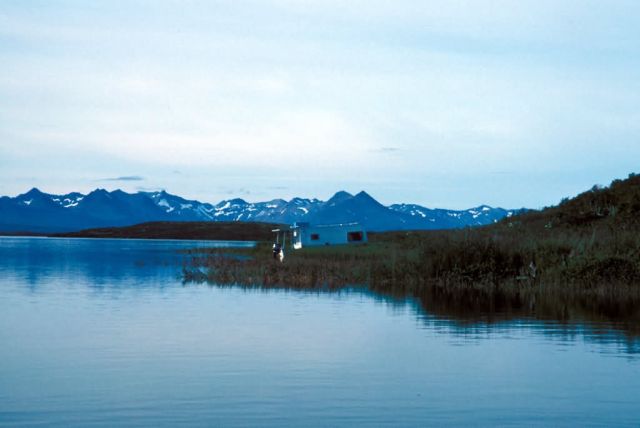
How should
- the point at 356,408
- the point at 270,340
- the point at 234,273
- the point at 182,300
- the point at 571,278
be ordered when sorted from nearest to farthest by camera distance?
the point at 356,408 → the point at 270,340 → the point at 182,300 → the point at 571,278 → the point at 234,273

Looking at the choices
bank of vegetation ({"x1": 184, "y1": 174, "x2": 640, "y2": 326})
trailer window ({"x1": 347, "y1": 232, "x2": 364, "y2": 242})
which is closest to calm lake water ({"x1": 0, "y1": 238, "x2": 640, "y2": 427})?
bank of vegetation ({"x1": 184, "y1": 174, "x2": 640, "y2": 326})

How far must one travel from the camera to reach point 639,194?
163ft

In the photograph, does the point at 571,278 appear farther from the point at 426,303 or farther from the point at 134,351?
the point at 134,351

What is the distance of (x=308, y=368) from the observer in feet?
52.2

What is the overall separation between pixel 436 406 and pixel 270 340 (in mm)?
7717

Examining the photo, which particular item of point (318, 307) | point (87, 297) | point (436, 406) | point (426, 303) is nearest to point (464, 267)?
point (426, 303)

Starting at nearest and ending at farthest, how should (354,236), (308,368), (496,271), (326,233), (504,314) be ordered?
(308,368) < (504,314) < (496,271) < (326,233) < (354,236)

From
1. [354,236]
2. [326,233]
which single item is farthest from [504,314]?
[354,236]

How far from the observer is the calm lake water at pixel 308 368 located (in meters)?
12.1

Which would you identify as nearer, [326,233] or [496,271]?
[496,271]

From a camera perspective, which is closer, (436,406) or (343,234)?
(436,406)

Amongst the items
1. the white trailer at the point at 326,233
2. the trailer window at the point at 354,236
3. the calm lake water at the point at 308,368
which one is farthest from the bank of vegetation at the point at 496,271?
the trailer window at the point at 354,236

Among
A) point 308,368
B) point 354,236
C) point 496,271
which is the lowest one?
point 308,368

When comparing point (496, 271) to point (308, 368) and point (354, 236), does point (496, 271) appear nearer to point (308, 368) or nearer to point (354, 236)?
point (308, 368)
